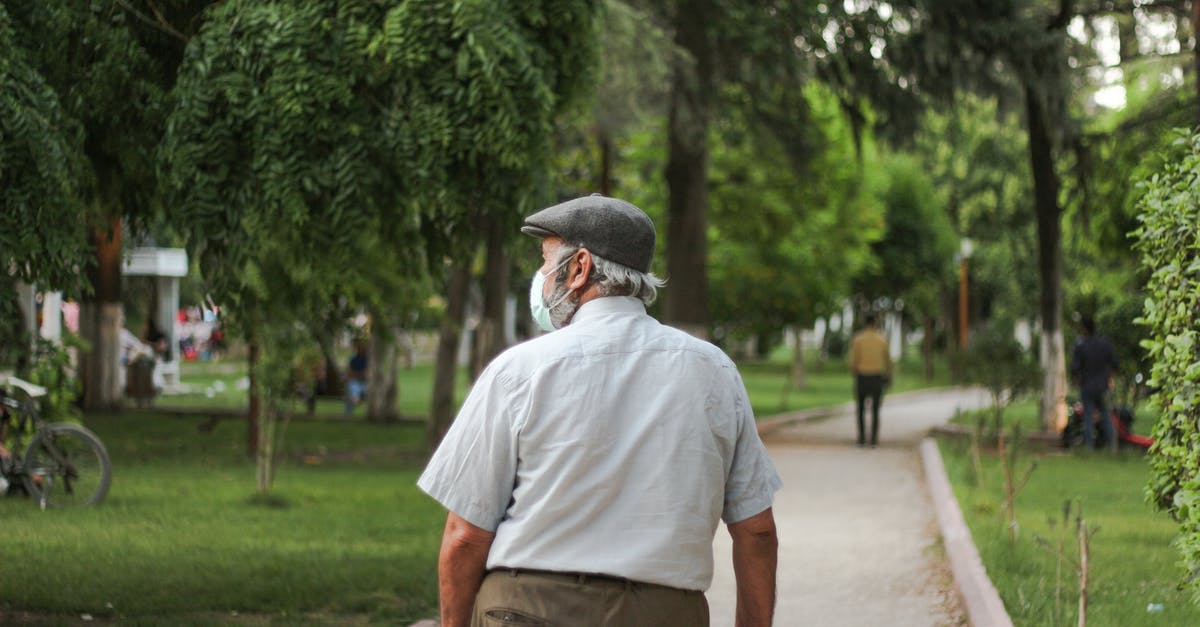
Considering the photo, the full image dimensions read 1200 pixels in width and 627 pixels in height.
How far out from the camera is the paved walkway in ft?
29.9

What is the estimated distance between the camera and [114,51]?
759 centimetres

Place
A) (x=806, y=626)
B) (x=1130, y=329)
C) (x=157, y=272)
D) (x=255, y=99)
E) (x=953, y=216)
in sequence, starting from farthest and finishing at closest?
1. (x=953, y=216)
2. (x=157, y=272)
3. (x=1130, y=329)
4. (x=806, y=626)
5. (x=255, y=99)

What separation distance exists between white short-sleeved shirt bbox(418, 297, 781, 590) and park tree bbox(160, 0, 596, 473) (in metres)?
4.39

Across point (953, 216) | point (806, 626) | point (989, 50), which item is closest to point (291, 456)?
point (989, 50)

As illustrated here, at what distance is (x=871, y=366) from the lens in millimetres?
20766

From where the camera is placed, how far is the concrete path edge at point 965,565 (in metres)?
8.21

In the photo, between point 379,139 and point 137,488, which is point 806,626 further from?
point 137,488

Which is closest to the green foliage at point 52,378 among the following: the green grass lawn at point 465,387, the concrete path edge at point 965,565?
the concrete path edge at point 965,565

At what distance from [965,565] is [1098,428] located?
10646 millimetres

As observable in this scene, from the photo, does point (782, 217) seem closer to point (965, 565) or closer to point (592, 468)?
point (965, 565)

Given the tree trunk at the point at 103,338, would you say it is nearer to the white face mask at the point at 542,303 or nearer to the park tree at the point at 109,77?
the park tree at the point at 109,77

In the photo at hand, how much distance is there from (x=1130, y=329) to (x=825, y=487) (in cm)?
828

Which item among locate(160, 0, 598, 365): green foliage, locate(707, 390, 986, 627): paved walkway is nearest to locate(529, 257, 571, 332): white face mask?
locate(160, 0, 598, 365): green foliage

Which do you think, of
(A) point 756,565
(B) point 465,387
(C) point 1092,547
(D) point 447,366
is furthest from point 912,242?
(A) point 756,565
